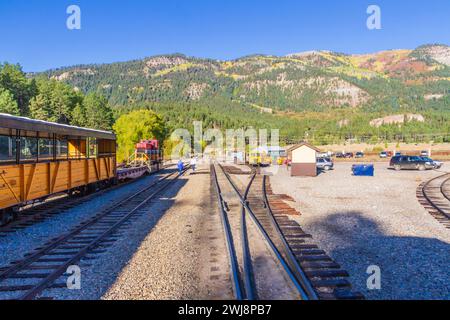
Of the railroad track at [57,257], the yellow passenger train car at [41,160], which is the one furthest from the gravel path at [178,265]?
the yellow passenger train car at [41,160]

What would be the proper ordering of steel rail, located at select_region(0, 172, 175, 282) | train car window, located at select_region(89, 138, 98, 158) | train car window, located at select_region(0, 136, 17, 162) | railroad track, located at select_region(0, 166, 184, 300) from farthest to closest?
train car window, located at select_region(89, 138, 98, 158), train car window, located at select_region(0, 136, 17, 162), steel rail, located at select_region(0, 172, 175, 282), railroad track, located at select_region(0, 166, 184, 300)

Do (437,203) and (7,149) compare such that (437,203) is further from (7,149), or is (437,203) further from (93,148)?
(7,149)

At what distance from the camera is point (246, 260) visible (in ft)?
25.4

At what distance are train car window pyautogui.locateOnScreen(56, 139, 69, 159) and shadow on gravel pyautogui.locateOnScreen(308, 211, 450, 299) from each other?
32.4ft

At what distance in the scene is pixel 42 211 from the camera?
1434cm

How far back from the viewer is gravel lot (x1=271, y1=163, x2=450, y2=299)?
22.4 feet

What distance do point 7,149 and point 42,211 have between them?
3.70 metres

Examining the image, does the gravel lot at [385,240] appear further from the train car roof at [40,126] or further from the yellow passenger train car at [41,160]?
the train car roof at [40,126]

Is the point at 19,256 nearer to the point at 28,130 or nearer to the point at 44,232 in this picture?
the point at 44,232

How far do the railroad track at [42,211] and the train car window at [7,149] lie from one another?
2.01 m

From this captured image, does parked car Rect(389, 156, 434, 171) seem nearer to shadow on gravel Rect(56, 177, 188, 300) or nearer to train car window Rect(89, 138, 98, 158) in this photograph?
train car window Rect(89, 138, 98, 158)

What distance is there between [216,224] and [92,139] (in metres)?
10.0

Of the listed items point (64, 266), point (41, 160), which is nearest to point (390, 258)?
point (64, 266)

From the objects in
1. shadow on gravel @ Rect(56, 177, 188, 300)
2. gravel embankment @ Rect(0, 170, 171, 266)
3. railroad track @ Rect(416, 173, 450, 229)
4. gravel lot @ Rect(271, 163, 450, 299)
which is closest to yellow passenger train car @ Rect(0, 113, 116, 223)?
gravel embankment @ Rect(0, 170, 171, 266)
